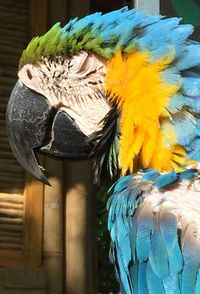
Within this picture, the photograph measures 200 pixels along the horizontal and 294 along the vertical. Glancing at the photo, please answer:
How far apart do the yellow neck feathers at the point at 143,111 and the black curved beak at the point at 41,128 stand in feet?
0.40

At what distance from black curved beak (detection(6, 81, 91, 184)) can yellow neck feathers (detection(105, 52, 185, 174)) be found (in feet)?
0.40

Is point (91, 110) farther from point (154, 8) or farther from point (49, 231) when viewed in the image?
point (49, 231)

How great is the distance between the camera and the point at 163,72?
1.71m

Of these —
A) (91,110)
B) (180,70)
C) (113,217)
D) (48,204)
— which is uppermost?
(180,70)

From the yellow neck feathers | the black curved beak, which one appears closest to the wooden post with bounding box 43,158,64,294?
the black curved beak

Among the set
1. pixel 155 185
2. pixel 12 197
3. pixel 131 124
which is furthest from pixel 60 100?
pixel 12 197

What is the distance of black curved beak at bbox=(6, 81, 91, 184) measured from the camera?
5.95ft

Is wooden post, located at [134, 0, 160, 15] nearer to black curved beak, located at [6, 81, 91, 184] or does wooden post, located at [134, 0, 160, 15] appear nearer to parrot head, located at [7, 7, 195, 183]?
parrot head, located at [7, 7, 195, 183]

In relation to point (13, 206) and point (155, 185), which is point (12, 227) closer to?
point (13, 206)

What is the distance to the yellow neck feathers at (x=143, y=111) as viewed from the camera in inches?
66.1

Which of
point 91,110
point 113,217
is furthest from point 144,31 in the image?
point 113,217

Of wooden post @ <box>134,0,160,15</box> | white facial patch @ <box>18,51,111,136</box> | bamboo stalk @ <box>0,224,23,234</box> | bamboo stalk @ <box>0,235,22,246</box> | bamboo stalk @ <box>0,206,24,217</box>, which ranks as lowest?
bamboo stalk @ <box>0,235,22,246</box>

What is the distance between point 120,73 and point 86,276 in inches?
57.5

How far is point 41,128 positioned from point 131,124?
8.7 inches
